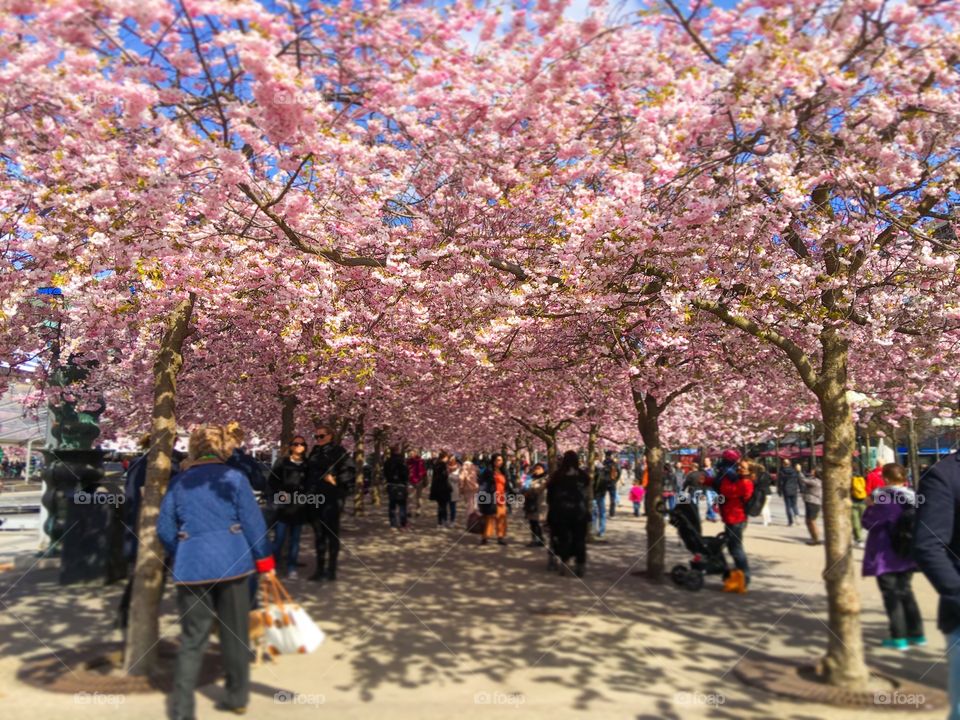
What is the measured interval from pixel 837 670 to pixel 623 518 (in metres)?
18.8

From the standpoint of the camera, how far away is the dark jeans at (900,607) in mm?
7125

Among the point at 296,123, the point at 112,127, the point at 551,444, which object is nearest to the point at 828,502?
the point at 296,123

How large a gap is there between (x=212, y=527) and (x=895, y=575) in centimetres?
615

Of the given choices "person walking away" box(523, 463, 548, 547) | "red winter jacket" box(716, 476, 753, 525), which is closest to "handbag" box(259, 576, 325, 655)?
"red winter jacket" box(716, 476, 753, 525)

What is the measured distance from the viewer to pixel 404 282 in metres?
7.77

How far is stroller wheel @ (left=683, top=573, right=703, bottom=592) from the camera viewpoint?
10.1 meters

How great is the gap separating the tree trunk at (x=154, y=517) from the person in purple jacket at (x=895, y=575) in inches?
258

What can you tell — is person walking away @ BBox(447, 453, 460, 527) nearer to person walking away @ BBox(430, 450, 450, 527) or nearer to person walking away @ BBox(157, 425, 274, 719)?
person walking away @ BBox(430, 450, 450, 527)

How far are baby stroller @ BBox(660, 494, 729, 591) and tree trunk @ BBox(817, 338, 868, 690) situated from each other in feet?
12.3

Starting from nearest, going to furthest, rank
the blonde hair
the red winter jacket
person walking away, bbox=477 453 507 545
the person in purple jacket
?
the blonde hair → the person in purple jacket → the red winter jacket → person walking away, bbox=477 453 507 545

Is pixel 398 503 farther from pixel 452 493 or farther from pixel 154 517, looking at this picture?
pixel 154 517

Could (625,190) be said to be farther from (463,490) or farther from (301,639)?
(463,490)

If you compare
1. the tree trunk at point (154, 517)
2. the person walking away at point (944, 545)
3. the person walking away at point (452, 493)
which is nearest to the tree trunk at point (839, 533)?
the person walking away at point (944, 545)

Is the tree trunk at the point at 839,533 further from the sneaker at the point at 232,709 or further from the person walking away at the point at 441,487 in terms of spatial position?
the person walking away at the point at 441,487
